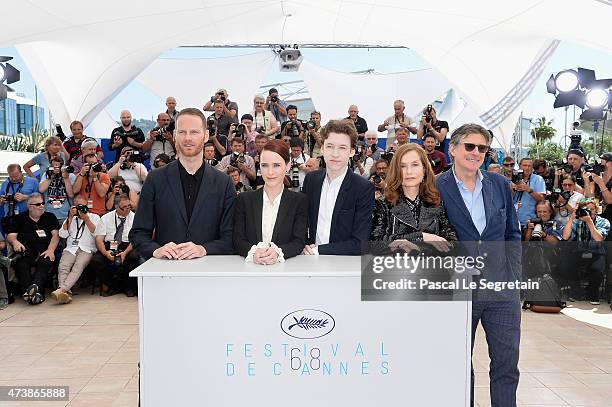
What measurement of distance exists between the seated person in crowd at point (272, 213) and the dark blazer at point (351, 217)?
0.49 ft

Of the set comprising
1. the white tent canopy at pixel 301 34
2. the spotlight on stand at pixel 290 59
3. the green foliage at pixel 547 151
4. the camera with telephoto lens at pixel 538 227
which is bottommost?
the camera with telephoto lens at pixel 538 227

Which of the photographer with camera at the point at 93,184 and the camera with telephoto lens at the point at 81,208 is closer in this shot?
the camera with telephoto lens at the point at 81,208

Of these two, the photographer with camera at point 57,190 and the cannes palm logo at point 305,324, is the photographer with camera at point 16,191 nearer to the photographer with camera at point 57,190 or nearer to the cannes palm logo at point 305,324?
the photographer with camera at point 57,190

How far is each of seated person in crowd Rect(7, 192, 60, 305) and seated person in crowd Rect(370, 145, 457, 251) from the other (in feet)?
17.3

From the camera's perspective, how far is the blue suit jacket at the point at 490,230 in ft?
8.48

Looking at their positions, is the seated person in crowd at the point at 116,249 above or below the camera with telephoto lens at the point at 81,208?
below

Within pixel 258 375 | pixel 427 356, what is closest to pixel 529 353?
pixel 427 356

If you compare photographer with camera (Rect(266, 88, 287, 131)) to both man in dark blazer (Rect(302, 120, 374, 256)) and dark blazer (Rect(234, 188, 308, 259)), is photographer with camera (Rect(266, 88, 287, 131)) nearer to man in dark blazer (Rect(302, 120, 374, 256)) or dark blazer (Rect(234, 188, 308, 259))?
man in dark blazer (Rect(302, 120, 374, 256))

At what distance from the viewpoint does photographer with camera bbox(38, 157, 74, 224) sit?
7.29m

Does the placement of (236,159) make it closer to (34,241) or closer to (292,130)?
(292,130)

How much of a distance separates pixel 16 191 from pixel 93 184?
96 centimetres

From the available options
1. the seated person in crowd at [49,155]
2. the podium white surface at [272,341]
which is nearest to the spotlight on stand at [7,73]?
the seated person in crowd at [49,155]

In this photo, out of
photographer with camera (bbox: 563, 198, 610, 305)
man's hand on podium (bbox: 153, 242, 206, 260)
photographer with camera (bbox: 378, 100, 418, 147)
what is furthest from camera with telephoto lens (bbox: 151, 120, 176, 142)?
man's hand on podium (bbox: 153, 242, 206, 260)

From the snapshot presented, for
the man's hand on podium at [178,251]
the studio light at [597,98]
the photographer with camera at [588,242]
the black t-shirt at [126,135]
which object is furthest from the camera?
the black t-shirt at [126,135]
